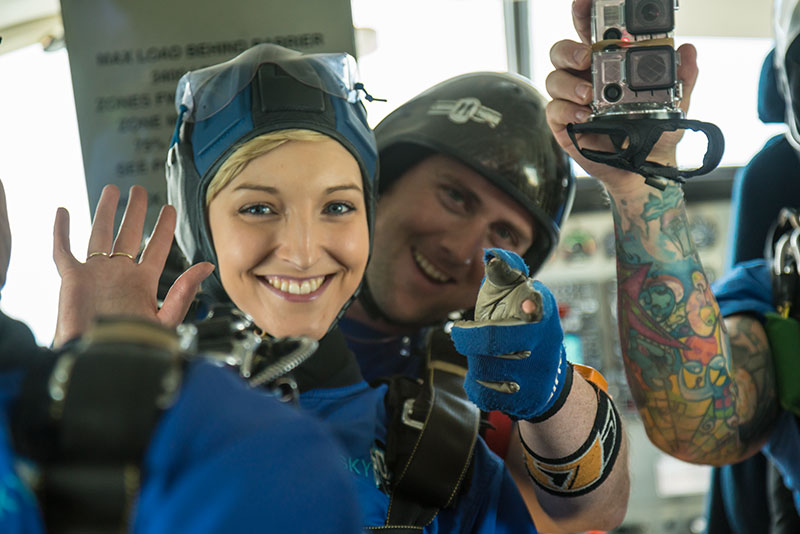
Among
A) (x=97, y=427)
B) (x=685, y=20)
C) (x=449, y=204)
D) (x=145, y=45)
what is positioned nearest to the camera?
(x=97, y=427)

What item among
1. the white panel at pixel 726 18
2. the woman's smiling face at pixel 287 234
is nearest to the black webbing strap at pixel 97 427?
the woman's smiling face at pixel 287 234

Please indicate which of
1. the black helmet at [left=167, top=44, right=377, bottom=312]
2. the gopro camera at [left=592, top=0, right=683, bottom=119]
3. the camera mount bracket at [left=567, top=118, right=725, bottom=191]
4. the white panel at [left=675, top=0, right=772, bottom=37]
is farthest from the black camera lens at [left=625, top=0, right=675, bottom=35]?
the white panel at [left=675, top=0, right=772, bottom=37]

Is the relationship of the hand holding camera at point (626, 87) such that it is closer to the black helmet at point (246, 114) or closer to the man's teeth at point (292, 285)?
the black helmet at point (246, 114)

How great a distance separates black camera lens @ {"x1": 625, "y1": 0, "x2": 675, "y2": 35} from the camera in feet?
3.46

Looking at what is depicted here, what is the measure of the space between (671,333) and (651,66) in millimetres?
425

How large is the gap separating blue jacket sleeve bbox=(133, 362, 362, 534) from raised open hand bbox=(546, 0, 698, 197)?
29.7 inches

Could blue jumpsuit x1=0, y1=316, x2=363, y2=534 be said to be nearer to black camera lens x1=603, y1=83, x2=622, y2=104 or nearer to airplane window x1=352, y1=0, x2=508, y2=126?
black camera lens x1=603, y1=83, x2=622, y2=104

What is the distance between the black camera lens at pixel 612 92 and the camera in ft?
3.54

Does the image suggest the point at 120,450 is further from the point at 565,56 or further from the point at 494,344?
the point at 565,56

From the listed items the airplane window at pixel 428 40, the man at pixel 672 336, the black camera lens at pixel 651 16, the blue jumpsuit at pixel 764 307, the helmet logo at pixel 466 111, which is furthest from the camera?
the airplane window at pixel 428 40

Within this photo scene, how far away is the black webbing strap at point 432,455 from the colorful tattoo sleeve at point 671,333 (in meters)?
0.32

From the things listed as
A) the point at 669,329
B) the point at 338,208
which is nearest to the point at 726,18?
the point at 669,329

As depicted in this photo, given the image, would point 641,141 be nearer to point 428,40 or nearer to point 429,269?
point 429,269

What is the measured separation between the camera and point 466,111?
5.03 ft
